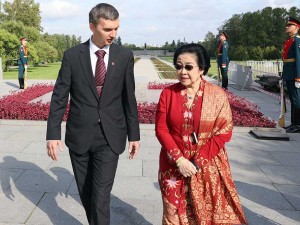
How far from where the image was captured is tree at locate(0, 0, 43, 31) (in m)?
36.1

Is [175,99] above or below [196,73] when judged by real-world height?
below

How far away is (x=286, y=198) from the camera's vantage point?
3785 millimetres

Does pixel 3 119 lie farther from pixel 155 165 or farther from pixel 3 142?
pixel 155 165

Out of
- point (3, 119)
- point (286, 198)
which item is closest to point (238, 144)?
point (286, 198)

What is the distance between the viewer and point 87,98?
8.44ft

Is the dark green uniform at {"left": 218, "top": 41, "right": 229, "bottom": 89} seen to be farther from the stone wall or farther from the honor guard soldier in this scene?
the stone wall

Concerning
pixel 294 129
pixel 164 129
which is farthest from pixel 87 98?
pixel 294 129

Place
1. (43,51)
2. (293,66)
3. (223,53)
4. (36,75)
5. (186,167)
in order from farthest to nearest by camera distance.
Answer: (43,51)
(36,75)
(223,53)
(293,66)
(186,167)

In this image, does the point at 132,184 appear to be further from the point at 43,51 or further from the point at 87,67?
the point at 43,51

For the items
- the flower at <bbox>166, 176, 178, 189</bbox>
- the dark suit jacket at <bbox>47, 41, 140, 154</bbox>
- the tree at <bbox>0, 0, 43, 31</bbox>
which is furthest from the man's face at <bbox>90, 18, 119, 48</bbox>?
the tree at <bbox>0, 0, 43, 31</bbox>

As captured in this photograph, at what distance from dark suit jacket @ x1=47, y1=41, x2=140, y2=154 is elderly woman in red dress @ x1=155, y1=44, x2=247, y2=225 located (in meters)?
0.39

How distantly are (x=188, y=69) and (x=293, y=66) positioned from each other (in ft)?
15.8

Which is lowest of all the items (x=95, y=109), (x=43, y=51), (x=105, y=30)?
(x=95, y=109)

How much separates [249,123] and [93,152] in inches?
193
